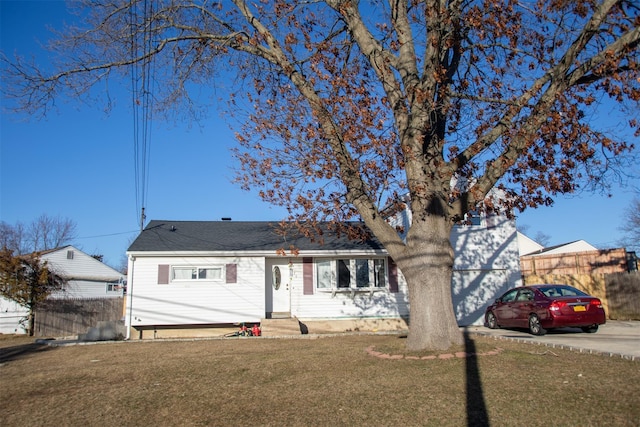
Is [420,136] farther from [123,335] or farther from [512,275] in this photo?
[123,335]

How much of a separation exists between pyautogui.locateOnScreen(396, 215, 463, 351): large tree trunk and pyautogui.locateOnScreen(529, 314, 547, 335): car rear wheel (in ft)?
16.7

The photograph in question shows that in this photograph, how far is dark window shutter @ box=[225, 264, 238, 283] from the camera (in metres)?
17.6

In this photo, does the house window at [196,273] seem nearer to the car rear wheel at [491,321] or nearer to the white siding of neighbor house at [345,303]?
the white siding of neighbor house at [345,303]

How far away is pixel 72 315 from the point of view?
21031 mm

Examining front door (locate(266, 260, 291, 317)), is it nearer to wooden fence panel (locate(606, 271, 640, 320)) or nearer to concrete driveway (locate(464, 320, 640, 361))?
concrete driveway (locate(464, 320, 640, 361))

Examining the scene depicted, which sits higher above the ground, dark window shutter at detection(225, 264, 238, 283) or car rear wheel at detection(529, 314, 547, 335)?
Result: dark window shutter at detection(225, 264, 238, 283)

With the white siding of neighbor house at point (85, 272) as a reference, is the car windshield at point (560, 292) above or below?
below

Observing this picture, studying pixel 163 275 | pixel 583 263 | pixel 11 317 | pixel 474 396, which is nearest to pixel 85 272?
pixel 11 317

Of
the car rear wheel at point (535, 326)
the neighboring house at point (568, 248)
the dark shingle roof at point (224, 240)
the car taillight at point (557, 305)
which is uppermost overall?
the neighboring house at point (568, 248)

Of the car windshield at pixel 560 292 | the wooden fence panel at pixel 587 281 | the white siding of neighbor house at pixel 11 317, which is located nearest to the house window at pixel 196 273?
the white siding of neighbor house at pixel 11 317

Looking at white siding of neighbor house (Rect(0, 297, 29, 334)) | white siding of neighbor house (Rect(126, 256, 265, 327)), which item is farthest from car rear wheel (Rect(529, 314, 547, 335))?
white siding of neighbor house (Rect(0, 297, 29, 334))

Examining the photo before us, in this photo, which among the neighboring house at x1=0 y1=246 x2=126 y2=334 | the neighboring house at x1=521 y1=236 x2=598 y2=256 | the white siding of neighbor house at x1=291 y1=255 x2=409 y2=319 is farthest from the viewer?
the neighboring house at x1=521 y1=236 x2=598 y2=256

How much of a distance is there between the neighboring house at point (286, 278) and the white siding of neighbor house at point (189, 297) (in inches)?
1.4

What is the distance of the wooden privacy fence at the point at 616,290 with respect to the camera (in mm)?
17719
